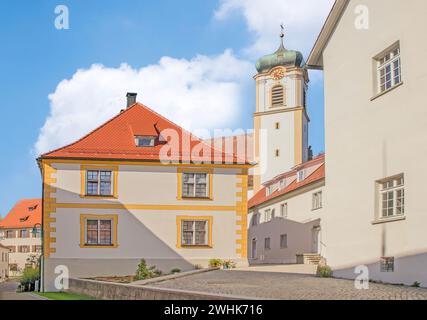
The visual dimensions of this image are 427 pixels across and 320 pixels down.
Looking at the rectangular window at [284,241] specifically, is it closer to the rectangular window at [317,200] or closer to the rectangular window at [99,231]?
the rectangular window at [317,200]

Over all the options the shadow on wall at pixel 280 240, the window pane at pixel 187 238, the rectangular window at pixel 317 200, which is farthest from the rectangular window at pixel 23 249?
the window pane at pixel 187 238

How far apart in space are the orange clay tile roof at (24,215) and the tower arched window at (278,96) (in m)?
43.7

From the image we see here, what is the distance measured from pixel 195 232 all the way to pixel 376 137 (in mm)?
16877

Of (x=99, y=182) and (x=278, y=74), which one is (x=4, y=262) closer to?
(x=278, y=74)

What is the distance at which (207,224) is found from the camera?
→ 118 ft

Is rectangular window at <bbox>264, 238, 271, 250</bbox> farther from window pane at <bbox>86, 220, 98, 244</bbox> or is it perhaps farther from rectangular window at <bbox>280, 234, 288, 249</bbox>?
window pane at <bbox>86, 220, 98, 244</bbox>

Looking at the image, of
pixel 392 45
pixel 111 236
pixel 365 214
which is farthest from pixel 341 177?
pixel 111 236

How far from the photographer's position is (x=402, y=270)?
1884 cm

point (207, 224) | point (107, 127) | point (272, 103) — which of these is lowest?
point (207, 224)

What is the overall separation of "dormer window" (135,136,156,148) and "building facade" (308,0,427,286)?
13.9m

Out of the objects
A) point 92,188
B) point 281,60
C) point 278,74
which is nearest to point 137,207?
point 92,188
